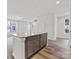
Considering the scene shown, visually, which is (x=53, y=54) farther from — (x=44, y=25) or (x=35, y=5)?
(x=44, y=25)

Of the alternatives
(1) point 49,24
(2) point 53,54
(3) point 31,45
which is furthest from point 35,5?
(1) point 49,24

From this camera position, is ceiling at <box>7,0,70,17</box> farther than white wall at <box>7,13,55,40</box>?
No

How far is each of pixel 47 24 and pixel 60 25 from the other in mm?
2068

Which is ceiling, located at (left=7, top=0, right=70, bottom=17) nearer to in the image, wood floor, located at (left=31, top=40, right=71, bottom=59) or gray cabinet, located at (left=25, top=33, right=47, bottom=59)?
gray cabinet, located at (left=25, top=33, right=47, bottom=59)

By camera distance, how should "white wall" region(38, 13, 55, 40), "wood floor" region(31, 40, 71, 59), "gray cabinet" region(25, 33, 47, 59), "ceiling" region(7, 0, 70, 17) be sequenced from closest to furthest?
1. "gray cabinet" region(25, 33, 47, 59)
2. "wood floor" region(31, 40, 71, 59)
3. "ceiling" region(7, 0, 70, 17)
4. "white wall" region(38, 13, 55, 40)

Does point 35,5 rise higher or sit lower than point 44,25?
higher

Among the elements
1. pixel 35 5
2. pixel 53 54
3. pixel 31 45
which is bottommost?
pixel 53 54

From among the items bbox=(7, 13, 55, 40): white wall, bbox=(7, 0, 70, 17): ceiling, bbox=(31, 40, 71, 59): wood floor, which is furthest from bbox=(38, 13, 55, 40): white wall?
bbox=(31, 40, 71, 59): wood floor

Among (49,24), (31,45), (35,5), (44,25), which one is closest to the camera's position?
(31,45)

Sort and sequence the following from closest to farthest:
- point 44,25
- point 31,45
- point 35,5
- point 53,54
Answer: point 31,45 → point 53,54 → point 35,5 → point 44,25

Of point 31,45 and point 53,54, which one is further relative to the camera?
point 53,54
